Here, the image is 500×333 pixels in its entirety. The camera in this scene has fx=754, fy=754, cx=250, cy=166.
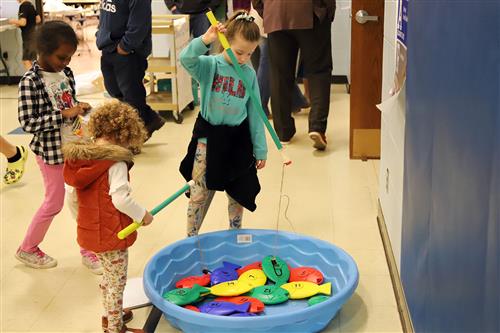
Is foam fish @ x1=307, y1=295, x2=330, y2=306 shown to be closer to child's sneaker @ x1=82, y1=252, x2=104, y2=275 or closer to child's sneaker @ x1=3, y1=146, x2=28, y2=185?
child's sneaker @ x1=82, y1=252, x2=104, y2=275

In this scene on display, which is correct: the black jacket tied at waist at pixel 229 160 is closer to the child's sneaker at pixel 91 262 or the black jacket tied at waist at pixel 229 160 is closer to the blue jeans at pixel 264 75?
the child's sneaker at pixel 91 262

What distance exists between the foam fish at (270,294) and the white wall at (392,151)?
510 mm

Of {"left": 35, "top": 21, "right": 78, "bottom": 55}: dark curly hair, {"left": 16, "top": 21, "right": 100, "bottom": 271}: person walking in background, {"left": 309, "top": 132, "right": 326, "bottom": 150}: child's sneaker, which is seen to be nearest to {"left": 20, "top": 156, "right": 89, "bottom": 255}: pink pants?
{"left": 16, "top": 21, "right": 100, "bottom": 271}: person walking in background

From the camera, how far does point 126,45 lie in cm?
500

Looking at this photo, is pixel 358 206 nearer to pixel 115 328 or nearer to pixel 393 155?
pixel 393 155

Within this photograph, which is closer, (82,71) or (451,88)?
(451,88)

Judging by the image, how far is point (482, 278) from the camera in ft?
5.11

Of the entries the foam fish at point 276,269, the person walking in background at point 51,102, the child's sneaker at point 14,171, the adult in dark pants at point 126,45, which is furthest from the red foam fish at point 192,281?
the adult in dark pants at point 126,45

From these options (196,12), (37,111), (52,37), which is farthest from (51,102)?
(196,12)

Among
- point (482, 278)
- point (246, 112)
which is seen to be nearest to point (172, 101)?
point (246, 112)

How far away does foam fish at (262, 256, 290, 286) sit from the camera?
10.6 feet

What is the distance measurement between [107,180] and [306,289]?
0.96m

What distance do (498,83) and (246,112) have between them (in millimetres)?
1873

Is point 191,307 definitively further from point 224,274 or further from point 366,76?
point 366,76
